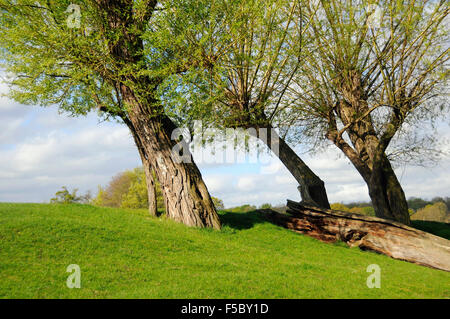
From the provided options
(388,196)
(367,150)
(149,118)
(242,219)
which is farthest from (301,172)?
(149,118)

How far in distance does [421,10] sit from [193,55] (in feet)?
32.8

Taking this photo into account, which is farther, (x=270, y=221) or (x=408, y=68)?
(x=270, y=221)

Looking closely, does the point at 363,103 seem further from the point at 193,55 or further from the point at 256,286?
the point at 256,286

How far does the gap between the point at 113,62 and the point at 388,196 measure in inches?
535

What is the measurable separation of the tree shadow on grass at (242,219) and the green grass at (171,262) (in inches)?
26.6

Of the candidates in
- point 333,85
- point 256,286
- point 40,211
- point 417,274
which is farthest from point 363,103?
point 40,211

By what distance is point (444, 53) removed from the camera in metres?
15.9

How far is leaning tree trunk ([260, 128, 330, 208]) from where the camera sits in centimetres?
1767

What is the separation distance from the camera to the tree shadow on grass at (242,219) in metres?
16.2

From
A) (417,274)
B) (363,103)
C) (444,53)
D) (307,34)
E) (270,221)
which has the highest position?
(307,34)

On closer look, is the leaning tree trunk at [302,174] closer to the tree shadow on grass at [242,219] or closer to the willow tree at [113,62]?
the tree shadow on grass at [242,219]

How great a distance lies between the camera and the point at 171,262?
10.5 meters

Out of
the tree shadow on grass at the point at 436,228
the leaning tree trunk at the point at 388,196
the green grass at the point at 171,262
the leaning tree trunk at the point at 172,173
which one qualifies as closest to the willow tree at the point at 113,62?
the leaning tree trunk at the point at 172,173
